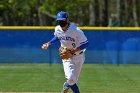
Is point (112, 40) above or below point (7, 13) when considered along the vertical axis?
above

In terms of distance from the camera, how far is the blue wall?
2377 cm

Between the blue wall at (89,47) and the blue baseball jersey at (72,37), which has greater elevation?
the blue baseball jersey at (72,37)

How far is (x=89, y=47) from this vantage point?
78.5 ft

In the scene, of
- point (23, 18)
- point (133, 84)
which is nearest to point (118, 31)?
point (133, 84)

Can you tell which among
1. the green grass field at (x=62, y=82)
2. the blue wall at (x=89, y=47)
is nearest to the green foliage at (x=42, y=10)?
the blue wall at (x=89, y=47)

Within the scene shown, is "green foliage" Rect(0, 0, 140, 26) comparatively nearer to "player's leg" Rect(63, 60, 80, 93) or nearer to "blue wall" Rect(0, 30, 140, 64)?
"blue wall" Rect(0, 30, 140, 64)

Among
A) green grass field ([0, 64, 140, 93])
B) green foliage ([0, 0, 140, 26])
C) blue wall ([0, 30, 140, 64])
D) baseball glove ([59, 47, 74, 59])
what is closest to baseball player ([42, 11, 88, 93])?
baseball glove ([59, 47, 74, 59])

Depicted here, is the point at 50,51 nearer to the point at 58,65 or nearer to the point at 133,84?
the point at 58,65

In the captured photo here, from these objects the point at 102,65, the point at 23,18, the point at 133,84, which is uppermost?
the point at 133,84

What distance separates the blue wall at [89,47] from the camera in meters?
23.8

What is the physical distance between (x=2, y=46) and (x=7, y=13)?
2291 centimetres

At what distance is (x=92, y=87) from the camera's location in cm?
Result: 1434

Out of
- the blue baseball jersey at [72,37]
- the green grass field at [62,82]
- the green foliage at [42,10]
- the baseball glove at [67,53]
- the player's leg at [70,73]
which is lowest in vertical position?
the green foliage at [42,10]

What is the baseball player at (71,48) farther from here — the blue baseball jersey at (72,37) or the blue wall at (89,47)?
the blue wall at (89,47)
